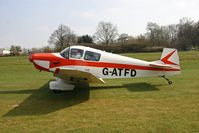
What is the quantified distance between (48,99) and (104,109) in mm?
2558

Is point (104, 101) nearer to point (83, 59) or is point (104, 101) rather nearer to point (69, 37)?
point (83, 59)

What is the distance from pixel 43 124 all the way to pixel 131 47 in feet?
199

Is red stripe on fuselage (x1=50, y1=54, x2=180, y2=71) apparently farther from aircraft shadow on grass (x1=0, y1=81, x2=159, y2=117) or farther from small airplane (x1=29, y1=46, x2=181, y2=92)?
aircraft shadow on grass (x1=0, y1=81, x2=159, y2=117)

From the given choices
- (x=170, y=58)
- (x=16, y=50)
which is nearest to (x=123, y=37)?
(x=16, y=50)

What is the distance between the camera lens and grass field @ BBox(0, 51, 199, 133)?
6031mm

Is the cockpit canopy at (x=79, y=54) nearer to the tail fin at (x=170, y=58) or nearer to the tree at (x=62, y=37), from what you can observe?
the tail fin at (x=170, y=58)

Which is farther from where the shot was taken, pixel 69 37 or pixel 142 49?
pixel 69 37

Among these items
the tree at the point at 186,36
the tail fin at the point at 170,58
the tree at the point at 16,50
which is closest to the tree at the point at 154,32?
the tree at the point at 186,36

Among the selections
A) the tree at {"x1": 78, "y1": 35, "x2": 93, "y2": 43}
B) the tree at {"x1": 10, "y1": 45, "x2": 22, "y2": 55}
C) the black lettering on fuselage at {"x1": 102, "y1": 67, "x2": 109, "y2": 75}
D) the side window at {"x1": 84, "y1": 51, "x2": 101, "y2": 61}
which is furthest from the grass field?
the tree at {"x1": 10, "y1": 45, "x2": 22, "y2": 55}

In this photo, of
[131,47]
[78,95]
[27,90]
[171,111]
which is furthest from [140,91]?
[131,47]

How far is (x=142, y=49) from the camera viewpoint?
66562mm

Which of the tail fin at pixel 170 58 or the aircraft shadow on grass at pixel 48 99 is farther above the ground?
the tail fin at pixel 170 58

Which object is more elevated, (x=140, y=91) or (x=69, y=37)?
(x=69, y=37)

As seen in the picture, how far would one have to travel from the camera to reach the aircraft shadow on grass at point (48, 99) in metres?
7.69
